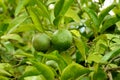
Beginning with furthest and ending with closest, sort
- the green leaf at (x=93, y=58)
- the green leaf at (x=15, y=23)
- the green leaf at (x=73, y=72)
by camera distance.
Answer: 1. the green leaf at (x=15, y=23)
2. the green leaf at (x=93, y=58)
3. the green leaf at (x=73, y=72)

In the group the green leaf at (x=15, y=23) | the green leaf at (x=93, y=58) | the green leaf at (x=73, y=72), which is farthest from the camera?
the green leaf at (x=15, y=23)

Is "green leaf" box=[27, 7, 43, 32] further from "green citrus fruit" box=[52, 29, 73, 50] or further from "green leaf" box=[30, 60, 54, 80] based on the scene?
"green leaf" box=[30, 60, 54, 80]

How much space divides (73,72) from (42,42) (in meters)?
0.18

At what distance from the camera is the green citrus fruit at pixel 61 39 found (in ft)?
3.40

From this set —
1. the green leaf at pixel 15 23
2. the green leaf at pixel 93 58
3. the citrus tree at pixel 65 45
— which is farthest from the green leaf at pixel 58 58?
the green leaf at pixel 15 23

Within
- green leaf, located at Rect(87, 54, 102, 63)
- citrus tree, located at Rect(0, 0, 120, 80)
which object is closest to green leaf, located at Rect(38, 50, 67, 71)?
citrus tree, located at Rect(0, 0, 120, 80)

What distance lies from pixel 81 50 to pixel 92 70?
0.11 meters

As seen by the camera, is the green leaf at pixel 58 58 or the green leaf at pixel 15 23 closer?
the green leaf at pixel 58 58

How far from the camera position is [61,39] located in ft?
3.42

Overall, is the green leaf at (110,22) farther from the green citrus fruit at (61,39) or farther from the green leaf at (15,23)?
the green leaf at (15,23)

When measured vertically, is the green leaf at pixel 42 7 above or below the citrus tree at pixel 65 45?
above

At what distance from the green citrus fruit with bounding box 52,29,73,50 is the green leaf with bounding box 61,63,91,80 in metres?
0.14

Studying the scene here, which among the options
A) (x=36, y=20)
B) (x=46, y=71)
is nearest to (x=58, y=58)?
(x=46, y=71)

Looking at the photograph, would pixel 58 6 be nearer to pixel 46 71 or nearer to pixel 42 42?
pixel 42 42
